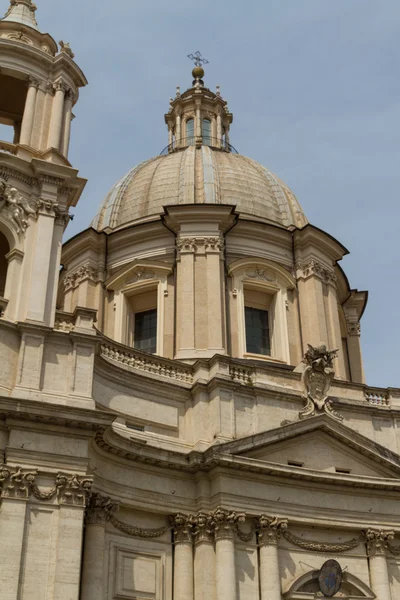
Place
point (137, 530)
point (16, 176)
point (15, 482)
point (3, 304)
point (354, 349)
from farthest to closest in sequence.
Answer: point (354, 349)
point (16, 176)
point (3, 304)
point (137, 530)
point (15, 482)

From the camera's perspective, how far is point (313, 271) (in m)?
33.3

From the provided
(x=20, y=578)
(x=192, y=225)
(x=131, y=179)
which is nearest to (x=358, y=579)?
(x=20, y=578)

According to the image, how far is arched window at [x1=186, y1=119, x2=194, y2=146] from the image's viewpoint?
42.1 metres

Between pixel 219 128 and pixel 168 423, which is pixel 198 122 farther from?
pixel 168 423

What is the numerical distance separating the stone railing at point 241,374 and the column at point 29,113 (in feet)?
31.9

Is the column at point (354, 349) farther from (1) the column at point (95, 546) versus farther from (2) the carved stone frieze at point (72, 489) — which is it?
(2) the carved stone frieze at point (72, 489)

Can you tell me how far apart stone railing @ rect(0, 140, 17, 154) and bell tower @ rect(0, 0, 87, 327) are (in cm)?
3

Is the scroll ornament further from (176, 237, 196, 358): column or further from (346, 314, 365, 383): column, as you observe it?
(346, 314, 365, 383): column

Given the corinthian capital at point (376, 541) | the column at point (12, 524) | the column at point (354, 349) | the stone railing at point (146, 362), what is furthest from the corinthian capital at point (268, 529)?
the column at point (354, 349)

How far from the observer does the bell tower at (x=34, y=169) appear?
2353 cm

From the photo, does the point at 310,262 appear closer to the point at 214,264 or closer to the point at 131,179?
the point at 214,264

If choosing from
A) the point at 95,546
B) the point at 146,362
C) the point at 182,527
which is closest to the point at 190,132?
the point at 146,362

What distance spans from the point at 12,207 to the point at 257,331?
12099 mm

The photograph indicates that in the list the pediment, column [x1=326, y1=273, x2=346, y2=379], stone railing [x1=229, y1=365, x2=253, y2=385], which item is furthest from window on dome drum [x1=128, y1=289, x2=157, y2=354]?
the pediment
